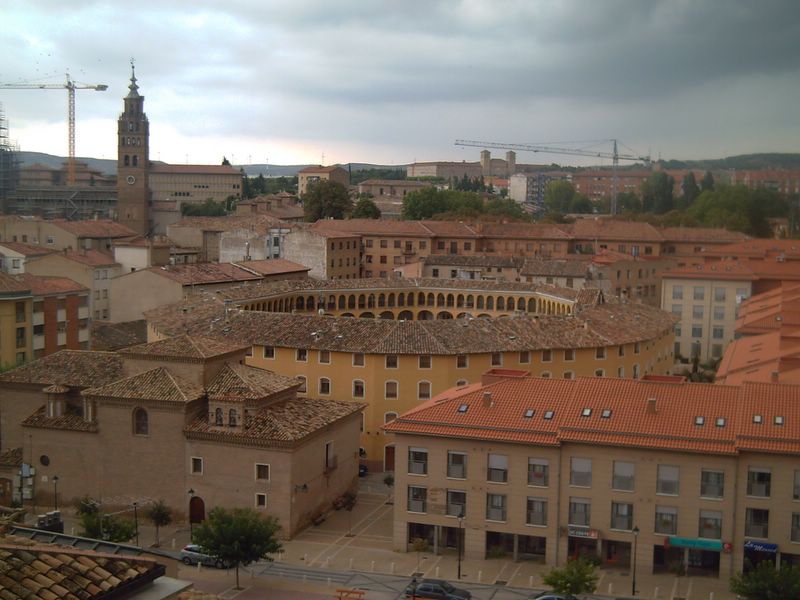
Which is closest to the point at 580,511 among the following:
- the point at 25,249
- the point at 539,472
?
the point at 539,472

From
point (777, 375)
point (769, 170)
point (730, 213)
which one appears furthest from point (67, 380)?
point (730, 213)

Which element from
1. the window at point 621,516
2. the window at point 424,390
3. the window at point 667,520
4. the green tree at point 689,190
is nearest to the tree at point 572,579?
the window at point 621,516

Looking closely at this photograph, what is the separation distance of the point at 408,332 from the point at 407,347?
158 centimetres

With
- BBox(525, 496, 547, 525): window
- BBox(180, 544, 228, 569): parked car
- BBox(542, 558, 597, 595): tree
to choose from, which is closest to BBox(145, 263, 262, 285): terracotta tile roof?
BBox(180, 544, 228, 569): parked car

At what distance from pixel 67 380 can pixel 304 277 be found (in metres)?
46.6

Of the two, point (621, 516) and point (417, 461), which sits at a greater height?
point (417, 461)

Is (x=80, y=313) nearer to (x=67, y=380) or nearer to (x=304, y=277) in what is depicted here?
(x=67, y=380)

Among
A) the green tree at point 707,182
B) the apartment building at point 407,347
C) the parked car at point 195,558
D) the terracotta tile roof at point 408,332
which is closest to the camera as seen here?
the parked car at point 195,558

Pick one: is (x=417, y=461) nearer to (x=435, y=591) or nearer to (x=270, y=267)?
(x=435, y=591)

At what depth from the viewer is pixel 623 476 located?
35.2 meters

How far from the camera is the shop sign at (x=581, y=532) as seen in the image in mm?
35312

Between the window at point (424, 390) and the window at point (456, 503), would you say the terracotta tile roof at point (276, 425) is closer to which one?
the window at point (456, 503)

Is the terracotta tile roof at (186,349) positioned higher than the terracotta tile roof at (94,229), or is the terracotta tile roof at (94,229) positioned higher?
the terracotta tile roof at (94,229)

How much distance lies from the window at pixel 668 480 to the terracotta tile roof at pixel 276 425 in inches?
532
